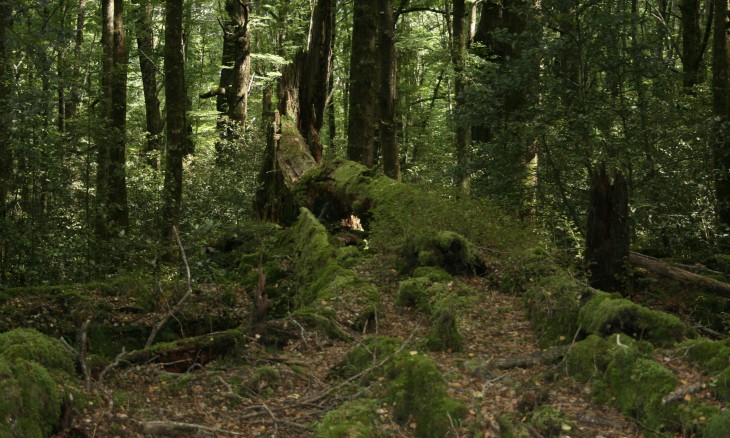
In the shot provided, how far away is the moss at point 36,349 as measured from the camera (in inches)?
193

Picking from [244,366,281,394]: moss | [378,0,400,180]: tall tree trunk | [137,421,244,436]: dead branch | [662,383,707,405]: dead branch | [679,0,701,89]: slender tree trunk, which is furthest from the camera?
[378,0,400,180]: tall tree trunk

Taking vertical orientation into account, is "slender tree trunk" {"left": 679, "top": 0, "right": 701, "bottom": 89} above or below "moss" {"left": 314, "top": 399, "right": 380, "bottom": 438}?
above

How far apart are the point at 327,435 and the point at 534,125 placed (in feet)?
25.7

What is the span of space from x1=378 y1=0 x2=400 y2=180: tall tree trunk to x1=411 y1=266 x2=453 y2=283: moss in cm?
760

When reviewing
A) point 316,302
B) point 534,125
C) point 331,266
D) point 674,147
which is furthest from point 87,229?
point 674,147

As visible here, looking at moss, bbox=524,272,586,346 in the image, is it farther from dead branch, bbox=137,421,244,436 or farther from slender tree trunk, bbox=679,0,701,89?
slender tree trunk, bbox=679,0,701,89

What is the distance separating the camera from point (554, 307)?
7500mm

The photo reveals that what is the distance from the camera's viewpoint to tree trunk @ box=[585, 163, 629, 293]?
28.0 feet

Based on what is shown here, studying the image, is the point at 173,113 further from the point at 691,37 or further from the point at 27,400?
the point at 691,37

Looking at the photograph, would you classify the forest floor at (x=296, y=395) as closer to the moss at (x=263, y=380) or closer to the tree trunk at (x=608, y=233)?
the moss at (x=263, y=380)

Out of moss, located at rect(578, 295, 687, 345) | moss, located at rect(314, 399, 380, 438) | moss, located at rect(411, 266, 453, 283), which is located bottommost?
moss, located at rect(411, 266, 453, 283)

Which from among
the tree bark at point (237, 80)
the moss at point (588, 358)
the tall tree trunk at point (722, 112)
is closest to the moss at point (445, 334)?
the moss at point (588, 358)

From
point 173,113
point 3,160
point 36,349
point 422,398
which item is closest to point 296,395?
point 422,398

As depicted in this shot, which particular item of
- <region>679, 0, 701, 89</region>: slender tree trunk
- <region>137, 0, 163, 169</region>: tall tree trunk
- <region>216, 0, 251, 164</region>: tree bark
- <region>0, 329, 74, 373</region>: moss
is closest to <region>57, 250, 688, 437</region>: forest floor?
<region>0, 329, 74, 373</region>: moss
